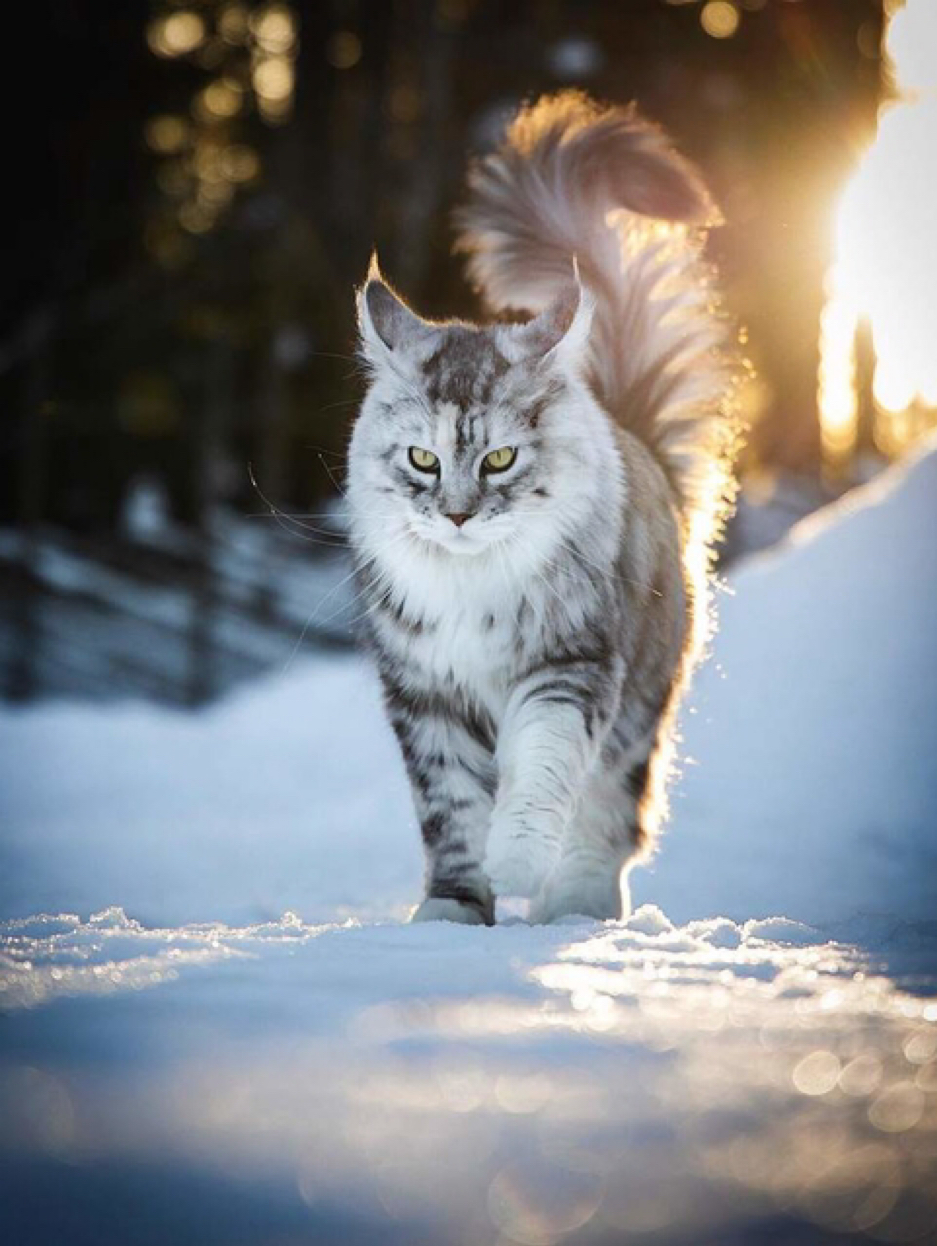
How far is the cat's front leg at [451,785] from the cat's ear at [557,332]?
38.3 inches

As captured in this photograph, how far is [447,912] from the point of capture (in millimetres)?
3539

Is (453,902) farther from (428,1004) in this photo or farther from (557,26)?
(557,26)

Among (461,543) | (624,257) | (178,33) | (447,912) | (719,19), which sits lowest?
(447,912)

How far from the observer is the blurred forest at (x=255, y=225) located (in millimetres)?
9953

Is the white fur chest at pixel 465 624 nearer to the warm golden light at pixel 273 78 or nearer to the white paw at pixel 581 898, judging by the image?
the white paw at pixel 581 898

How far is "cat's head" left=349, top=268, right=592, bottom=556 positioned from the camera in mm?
3523

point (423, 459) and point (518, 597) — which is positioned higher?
point (423, 459)

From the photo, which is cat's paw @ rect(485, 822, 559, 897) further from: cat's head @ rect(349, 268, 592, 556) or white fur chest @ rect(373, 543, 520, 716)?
cat's head @ rect(349, 268, 592, 556)

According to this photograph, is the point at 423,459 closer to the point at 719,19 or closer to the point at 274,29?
the point at 719,19

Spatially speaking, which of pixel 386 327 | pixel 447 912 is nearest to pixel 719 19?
pixel 386 327

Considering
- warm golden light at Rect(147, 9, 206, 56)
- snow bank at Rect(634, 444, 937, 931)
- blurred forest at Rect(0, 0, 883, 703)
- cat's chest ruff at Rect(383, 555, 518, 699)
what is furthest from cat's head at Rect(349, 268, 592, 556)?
warm golden light at Rect(147, 9, 206, 56)

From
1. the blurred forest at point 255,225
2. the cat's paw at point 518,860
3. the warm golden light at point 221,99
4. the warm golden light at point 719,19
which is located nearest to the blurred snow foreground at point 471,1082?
the cat's paw at point 518,860

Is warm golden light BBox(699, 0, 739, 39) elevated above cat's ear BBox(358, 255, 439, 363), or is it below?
above

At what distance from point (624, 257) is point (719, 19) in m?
8.90
